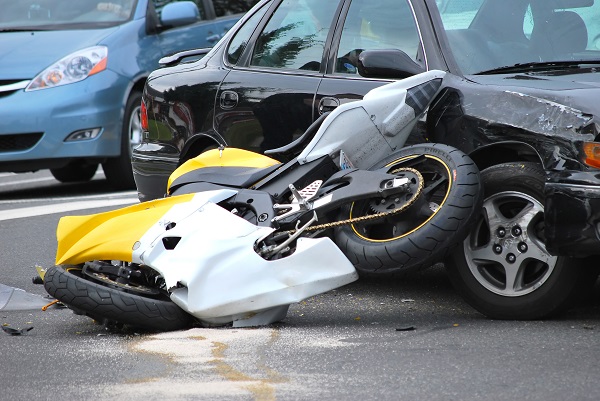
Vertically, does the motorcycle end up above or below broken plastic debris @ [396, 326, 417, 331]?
above

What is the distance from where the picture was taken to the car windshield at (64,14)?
1159 centimetres

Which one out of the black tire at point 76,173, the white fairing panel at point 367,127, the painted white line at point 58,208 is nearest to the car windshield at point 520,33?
the white fairing panel at point 367,127

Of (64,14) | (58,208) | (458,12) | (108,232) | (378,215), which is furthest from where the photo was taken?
(64,14)

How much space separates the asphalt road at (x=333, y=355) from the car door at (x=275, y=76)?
1.04m

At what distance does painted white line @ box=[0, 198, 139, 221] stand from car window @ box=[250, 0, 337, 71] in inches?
135

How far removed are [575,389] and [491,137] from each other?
5.37 feet

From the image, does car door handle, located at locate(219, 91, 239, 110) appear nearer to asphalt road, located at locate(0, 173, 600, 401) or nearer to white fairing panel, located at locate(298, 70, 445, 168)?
white fairing panel, located at locate(298, 70, 445, 168)

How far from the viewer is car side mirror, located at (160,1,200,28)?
11.6 m

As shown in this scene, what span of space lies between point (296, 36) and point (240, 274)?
2122mm

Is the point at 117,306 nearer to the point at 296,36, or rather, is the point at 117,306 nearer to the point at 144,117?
the point at 296,36

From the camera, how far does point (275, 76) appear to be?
7.11m

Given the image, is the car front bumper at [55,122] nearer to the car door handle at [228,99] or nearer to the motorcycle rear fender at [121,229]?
the car door handle at [228,99]

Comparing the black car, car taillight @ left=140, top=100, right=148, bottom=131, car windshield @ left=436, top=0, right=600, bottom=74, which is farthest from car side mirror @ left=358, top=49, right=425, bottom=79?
car taillight @ left=140, top=100, right=148, bottom=131

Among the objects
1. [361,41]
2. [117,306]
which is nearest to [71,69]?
[361,41]
